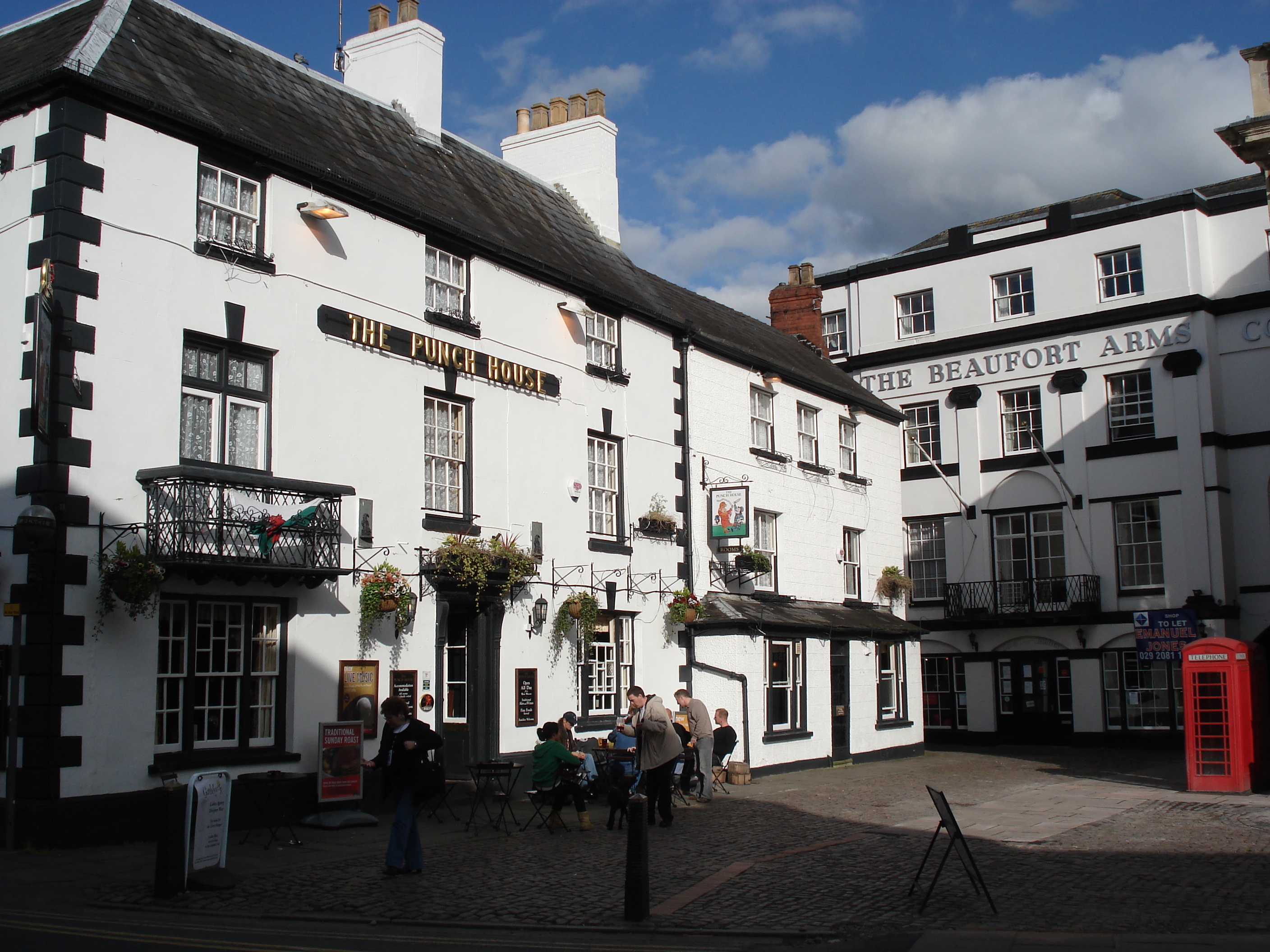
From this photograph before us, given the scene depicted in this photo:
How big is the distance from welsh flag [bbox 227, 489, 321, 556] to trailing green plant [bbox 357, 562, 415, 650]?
1634 mm

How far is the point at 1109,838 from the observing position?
1402 centimetres

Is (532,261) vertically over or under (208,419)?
over

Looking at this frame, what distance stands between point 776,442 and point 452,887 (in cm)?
1694

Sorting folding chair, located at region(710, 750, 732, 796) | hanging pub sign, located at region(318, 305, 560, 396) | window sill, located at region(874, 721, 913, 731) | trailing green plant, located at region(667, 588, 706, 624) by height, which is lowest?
folding chair, located at region(710, 750, 732, 796)

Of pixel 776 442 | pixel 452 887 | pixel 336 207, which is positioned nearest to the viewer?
pixel 452 887

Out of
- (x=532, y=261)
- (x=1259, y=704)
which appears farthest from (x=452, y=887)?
(x=1259, y=704)

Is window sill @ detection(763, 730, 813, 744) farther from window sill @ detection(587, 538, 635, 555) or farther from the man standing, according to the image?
the man standing

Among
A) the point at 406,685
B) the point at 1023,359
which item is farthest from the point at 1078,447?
the point at 406,685

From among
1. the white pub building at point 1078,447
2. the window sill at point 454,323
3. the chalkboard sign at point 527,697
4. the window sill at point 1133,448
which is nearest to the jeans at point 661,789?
the chalkboard sign at point 527,697

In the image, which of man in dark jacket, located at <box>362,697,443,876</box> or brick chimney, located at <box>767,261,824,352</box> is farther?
brick chimney, located at <box>767,261,824,352</box>

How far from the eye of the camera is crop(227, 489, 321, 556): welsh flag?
45.5ft

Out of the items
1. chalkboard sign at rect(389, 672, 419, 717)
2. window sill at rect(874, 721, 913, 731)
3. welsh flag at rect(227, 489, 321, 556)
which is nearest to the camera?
welsh flag at rect(227, 489, 321, 556)

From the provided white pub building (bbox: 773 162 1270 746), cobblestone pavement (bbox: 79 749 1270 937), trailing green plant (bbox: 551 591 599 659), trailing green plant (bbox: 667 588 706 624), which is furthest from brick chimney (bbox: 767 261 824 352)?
cobblestone pavement (bbox: 79 749 1270 937)

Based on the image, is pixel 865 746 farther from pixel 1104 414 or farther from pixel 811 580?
pixel 1104 414
